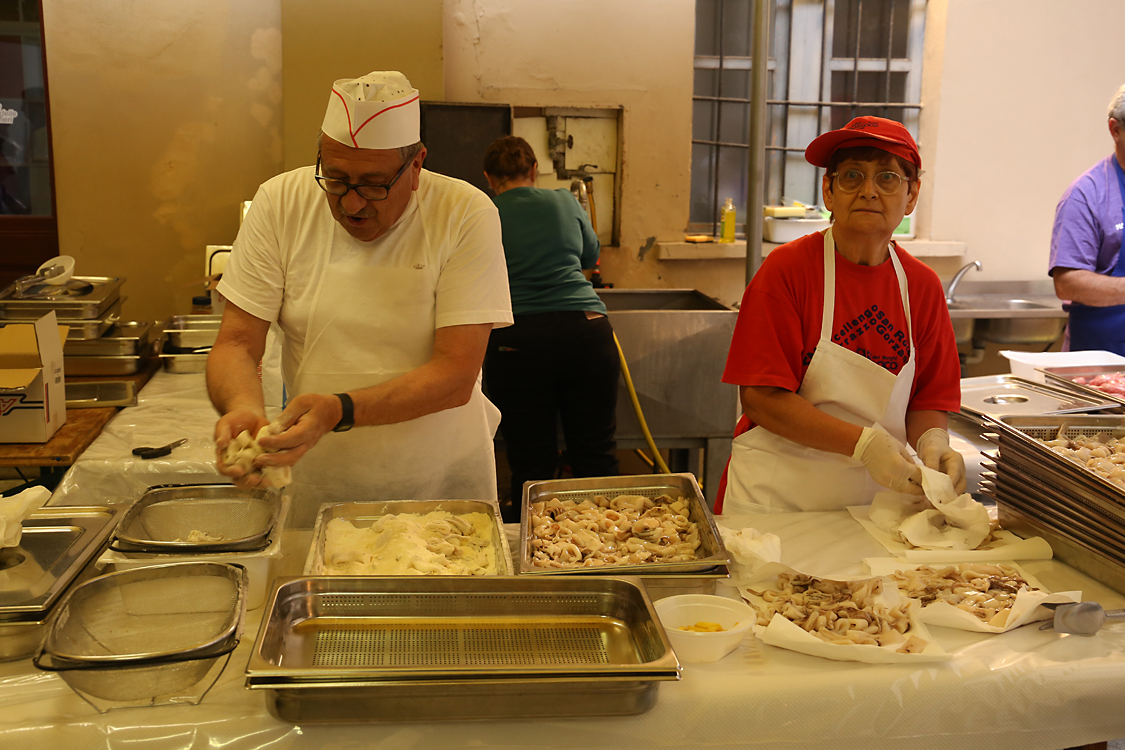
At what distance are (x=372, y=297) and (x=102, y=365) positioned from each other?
194 centimetres

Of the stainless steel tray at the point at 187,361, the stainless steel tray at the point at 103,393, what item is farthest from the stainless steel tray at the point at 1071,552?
the stainless steel tray at the point at 187,361

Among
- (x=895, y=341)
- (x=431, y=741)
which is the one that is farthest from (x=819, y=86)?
(x=431, y=741)

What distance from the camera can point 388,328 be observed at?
2.12 metres

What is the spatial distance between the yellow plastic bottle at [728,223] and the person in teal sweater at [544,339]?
168 centimetres

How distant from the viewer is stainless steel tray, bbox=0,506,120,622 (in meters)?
1.38

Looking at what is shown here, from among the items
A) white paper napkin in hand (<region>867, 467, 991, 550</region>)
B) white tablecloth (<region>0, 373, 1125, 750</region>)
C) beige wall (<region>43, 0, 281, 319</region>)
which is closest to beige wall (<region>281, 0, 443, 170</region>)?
Answer: beige wall (<region>43, 0, 281, 319</region>)

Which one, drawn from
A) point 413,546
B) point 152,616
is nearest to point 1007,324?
point 413,546

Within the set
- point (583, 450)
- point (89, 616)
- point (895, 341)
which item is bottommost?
point (583, 450)

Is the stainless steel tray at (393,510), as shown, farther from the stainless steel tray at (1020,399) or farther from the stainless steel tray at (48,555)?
the stainless steel tray at (1020,399)

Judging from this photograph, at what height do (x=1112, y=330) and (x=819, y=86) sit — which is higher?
(x=819, y=86)

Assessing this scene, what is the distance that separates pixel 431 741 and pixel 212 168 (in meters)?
4.40

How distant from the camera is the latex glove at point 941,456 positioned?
2072 mm

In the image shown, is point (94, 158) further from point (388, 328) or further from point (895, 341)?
point (895, 341)

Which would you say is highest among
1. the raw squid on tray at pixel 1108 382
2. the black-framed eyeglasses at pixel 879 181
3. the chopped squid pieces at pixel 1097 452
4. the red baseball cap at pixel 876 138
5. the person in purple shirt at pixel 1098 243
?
the red baseball cap at pixel 876 138
